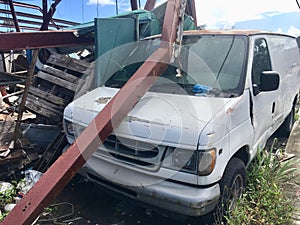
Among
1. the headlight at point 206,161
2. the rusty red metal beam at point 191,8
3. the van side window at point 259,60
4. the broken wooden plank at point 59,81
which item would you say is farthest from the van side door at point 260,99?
the rusty red metal beam at point 191,8

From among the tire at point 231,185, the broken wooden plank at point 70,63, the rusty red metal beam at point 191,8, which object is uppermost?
the rusty red metal beam at point 191,8

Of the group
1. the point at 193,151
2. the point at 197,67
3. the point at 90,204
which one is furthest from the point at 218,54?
the point at 90,204

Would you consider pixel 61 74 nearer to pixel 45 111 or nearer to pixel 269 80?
pixel 45 111

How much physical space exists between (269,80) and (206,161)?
51.7 inches

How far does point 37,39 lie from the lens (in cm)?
371

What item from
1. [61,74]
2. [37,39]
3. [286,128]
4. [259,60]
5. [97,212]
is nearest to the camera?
[97,212]

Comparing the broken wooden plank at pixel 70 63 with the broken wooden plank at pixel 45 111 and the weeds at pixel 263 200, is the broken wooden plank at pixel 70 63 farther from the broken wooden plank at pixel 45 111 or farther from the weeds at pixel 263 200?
the weeds at pixel 263 200

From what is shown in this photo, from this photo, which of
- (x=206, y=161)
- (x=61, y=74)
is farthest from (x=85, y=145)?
(x=61, y=74)

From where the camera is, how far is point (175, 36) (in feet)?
9.97

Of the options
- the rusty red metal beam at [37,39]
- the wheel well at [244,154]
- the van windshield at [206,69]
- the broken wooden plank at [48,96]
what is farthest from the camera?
the broken wooden plank at [48,96]

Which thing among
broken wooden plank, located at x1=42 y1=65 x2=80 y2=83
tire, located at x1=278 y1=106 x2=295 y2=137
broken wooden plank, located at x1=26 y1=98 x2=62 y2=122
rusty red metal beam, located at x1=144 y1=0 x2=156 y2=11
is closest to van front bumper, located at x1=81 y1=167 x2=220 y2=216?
broken wooden plank, located at x1=26 y1=98 x2=62 y2=122

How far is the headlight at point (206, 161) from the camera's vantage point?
223 centimetres

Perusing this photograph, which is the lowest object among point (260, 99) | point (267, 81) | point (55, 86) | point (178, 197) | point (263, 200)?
point (263, 200)

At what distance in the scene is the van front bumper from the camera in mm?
2277
